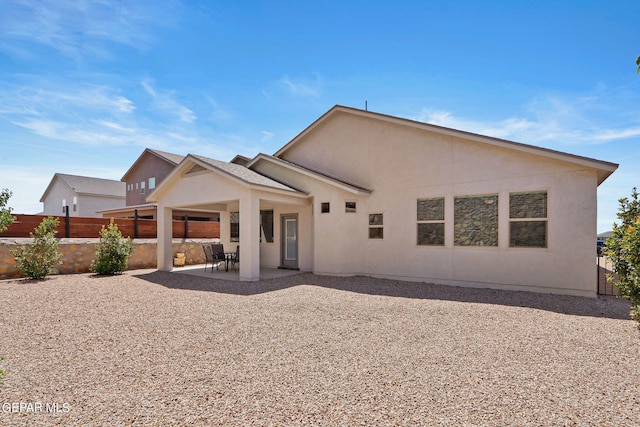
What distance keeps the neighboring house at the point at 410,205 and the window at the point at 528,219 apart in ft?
0.10

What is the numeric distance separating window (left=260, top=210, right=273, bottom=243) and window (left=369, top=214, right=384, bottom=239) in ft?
16.1

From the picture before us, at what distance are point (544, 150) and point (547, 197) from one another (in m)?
1.36

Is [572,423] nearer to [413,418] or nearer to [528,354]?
[413,418]

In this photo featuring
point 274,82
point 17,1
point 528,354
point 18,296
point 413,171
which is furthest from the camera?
point 274,82

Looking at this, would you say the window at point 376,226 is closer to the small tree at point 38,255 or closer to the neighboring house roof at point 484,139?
the neighboring house roof at point 484,139

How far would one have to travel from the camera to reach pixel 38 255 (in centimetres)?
1144

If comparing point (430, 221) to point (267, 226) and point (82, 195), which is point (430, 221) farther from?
point (82, 195)

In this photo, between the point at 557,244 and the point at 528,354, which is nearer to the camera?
the point at 528,354

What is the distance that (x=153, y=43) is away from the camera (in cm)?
920

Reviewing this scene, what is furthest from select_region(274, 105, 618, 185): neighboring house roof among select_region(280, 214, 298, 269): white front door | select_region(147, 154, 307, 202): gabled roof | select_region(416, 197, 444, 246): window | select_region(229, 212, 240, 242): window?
select_region(229, 212, 240, 242): window

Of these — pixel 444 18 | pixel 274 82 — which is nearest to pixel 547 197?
pixel 444 18

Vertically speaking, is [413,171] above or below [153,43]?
below

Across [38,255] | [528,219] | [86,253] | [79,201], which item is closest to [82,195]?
[79,201]

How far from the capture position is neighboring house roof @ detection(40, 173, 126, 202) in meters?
31.1
